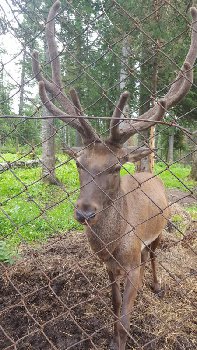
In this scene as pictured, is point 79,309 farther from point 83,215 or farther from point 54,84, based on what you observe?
point 54,84

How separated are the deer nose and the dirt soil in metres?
0.52

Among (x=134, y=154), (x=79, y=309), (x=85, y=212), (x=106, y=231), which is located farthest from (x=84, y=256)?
(x=85, y=212)

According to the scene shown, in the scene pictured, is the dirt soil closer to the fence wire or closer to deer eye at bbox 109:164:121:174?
the fence wire

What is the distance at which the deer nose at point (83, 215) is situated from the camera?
281cm

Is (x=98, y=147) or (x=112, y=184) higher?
(x=98, y=147)

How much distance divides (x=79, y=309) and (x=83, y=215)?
147 cm

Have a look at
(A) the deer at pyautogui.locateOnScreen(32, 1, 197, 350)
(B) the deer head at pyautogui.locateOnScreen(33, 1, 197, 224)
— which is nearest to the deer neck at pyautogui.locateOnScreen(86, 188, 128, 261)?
(A) the deer at pyautogui.locateOnScreen(32, 1, 197, 350)

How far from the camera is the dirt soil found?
11.1 feet

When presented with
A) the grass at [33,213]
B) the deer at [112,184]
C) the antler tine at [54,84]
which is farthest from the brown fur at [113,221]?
the grass at [33,213]

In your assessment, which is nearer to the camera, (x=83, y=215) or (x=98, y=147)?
(x=83, y=215)

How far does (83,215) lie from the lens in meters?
2.80

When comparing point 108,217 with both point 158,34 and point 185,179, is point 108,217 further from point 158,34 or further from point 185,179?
point 185,179

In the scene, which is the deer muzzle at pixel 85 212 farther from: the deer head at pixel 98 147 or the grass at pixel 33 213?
the grass at pixel 33 213

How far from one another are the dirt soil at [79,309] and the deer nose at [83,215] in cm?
52
